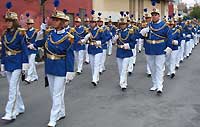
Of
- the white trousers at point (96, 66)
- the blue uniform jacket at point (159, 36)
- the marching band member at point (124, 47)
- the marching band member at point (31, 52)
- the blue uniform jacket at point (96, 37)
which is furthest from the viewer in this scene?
the marching band member at point (31, 52)

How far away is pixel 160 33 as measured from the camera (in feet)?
31.8

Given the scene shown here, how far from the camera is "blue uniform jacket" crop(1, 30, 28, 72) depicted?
24.2ft

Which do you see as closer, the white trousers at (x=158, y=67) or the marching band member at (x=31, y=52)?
the white trousers at (x=158, y=67)

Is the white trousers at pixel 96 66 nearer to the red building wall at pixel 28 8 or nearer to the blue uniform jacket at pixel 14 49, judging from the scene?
the blue uniform jacket at pixel 14 49

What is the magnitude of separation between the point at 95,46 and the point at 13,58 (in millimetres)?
4025

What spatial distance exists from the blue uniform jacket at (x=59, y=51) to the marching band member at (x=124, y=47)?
3311 mm

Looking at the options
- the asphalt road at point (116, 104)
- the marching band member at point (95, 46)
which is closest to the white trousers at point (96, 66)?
the marching band member at point (95, 46)

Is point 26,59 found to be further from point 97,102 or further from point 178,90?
point 178,90

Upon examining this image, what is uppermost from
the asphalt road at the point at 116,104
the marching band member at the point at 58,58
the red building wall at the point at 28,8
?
the red building wall at the point at 28,8

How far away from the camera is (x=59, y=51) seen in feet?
22.9

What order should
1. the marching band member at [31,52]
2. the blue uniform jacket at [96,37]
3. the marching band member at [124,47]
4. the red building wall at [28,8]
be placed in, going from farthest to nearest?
the red building wall at [28,8] → the marching band member at [31,52] → the blue uniform jacket at [96,37] → the marching band member at [124,47]

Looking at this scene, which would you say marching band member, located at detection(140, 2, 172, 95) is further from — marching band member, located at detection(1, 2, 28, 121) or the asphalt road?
marching band member, located at detection(1, 2, 28, 121)

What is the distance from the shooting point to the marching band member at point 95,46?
10984mm

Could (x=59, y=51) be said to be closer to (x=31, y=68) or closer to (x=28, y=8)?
(x=31, y=68)
